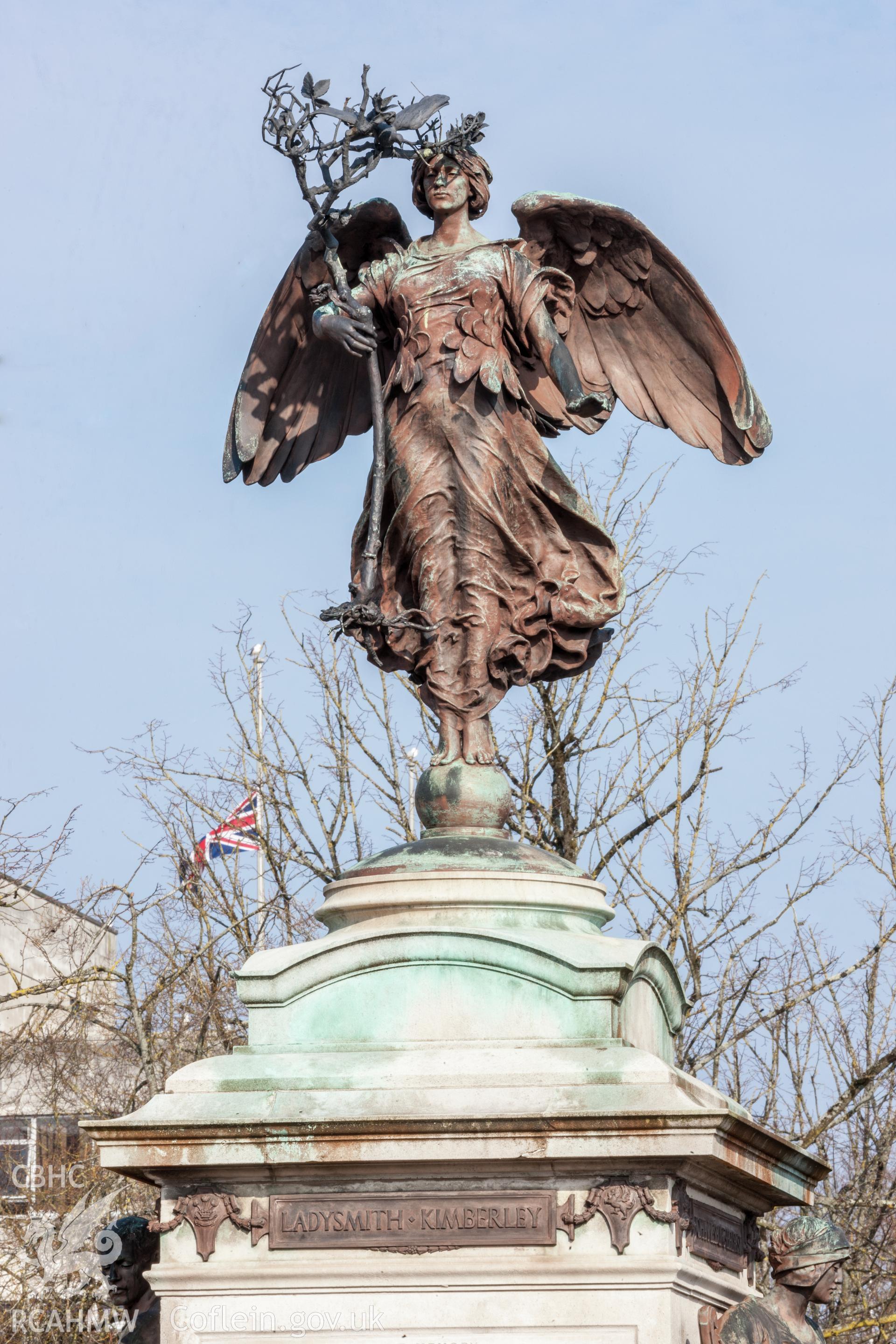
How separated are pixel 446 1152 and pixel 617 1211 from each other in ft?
1.69

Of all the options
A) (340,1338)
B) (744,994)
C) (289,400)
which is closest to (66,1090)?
(744,994)

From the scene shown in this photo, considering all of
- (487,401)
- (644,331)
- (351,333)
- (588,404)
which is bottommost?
(588,404)

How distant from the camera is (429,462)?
25.8ft

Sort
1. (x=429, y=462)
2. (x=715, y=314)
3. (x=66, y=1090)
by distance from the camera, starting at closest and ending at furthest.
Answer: (x=429, y=462) < (x=715, y=314) < (x=66, y=1090)

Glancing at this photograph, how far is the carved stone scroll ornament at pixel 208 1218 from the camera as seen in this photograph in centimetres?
673

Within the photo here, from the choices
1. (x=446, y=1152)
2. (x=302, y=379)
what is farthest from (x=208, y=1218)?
(x=302, y=379)

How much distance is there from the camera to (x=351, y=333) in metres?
7.89

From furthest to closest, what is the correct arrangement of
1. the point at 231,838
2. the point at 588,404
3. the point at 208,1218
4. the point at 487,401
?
the point at 231,838, the point at 487,401, the point at 588,404, the point at 208,1218

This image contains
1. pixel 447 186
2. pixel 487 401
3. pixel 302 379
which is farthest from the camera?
pixel 302 379

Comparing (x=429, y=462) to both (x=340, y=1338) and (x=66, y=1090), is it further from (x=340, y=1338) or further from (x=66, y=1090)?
(x=66, y=1090)

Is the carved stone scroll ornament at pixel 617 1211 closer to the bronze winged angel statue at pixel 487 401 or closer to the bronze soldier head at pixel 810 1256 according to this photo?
the bronze soldier head at pixel 810 1256

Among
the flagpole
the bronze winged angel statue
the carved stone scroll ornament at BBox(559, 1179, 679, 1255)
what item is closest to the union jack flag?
the flagpole

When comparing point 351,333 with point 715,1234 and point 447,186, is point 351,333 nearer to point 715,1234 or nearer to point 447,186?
point 447,186

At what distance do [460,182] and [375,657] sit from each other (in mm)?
1726
